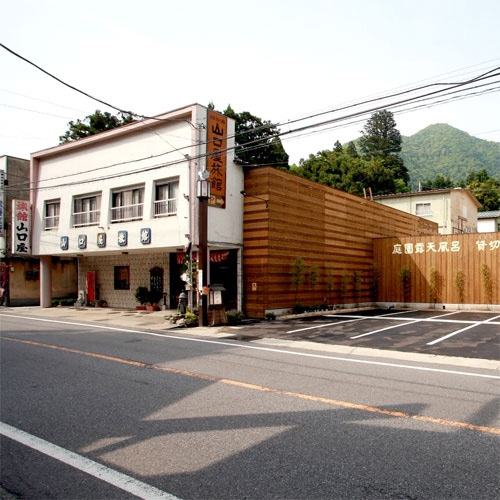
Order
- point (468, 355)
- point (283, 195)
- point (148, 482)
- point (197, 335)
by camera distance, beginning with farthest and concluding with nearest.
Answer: point (283, 195) < point (197, 335) < point (468, 355) < point (148, 482)

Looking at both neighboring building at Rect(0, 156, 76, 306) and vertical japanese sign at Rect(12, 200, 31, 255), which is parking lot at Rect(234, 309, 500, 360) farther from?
neighboring building at Rect(0, 156, 76, 306)

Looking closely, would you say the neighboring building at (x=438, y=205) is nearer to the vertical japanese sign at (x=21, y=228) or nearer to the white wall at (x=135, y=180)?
the white wall at (x=135, y=180)

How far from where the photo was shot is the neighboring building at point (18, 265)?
82.1 feet

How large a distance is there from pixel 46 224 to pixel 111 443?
70.2 ft

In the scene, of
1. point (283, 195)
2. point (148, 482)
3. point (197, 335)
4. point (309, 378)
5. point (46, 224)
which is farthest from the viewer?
point (46, 224)

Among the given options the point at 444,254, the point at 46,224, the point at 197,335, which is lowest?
the point at 197,335

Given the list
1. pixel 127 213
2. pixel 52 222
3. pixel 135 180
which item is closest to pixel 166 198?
pixel 135 180

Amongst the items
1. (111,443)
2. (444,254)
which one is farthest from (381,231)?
(111,443)

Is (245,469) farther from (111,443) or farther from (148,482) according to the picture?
(111,443)

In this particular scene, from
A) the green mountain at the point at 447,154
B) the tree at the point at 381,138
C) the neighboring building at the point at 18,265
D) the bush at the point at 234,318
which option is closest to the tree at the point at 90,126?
the neighboring building at the point at 18,265

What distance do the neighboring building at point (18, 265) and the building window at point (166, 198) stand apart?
1042 cm

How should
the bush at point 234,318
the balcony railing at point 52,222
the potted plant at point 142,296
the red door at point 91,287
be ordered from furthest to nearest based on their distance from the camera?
the red door at point 91,287 < the balcony railing at point 52,222 < the potted plant at point 142,296 < the bush at point 234,318

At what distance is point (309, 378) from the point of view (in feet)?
22.8

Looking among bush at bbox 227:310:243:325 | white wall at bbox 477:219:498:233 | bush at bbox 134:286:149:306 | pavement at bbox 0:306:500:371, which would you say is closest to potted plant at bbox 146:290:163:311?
bush at bbox 134:286:149:306
